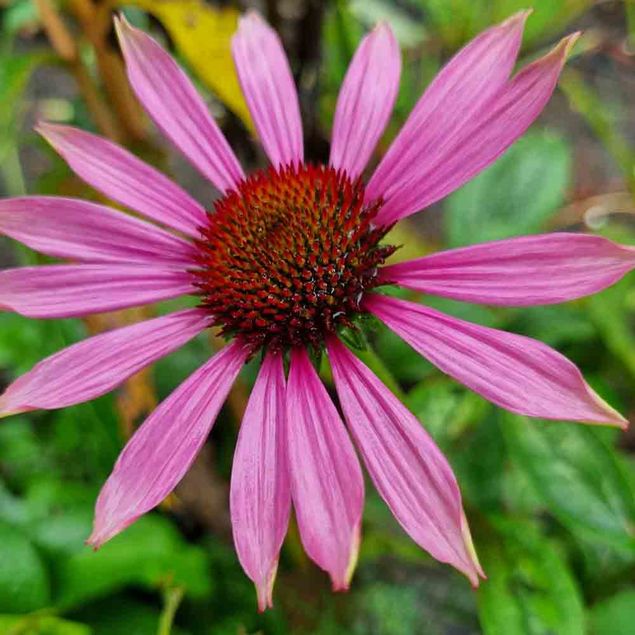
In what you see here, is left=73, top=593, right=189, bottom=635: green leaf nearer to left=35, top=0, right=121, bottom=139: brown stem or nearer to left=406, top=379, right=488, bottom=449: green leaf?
left=406, top=379, right=488, bottom=449: green leaf

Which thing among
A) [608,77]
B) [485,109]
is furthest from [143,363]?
[608,77]

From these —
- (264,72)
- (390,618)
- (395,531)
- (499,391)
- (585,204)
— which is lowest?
(390,618)

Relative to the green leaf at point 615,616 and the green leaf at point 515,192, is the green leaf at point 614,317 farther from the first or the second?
the green leaf at point 615,616

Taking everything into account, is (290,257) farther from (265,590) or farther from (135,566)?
(135,566)

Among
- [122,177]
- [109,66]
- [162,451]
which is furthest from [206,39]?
[162,451]

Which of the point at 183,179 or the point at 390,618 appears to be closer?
the point at 390,618

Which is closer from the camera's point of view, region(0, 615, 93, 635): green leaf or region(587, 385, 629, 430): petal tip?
region(587, 385, 629, 430): petal tip

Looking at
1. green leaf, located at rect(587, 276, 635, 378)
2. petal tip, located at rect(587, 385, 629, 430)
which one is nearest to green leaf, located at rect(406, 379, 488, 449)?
green leaf, located at rect(587, 276, 635, 378)

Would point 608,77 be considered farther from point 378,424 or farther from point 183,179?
point 378,424
